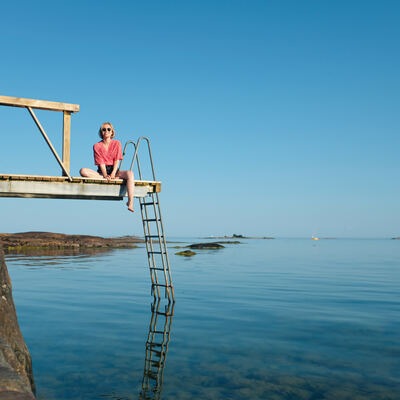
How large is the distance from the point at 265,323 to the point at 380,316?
411cm

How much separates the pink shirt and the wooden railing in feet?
3.67

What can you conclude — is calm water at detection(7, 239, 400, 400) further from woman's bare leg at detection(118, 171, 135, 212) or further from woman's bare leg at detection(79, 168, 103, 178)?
woman's bare leg at detection(79, 168, 103, 178)

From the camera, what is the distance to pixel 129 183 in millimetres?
13281

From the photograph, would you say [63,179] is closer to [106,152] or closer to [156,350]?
[106,152]

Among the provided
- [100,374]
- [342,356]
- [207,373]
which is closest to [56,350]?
[100,374]

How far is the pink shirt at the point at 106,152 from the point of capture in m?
13.3

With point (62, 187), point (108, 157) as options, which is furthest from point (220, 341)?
point (108, 157)

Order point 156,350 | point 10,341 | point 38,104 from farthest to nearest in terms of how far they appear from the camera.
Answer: point 38,104, point 156,350, point 10,341

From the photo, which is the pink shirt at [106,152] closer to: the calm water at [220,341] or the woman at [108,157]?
the woman at [108,157]

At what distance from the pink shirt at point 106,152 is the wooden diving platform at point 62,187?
676 millimetres

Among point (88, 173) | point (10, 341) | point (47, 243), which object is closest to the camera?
point (10, 341)

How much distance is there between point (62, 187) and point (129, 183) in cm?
196

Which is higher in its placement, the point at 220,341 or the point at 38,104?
the point at 38,104

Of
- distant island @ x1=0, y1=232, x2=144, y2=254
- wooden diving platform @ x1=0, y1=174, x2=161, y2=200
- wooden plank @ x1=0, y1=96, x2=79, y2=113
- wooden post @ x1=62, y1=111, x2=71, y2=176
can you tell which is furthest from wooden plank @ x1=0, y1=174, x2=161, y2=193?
distant island @ x1=0, y1=232, x2=144, y2=254
